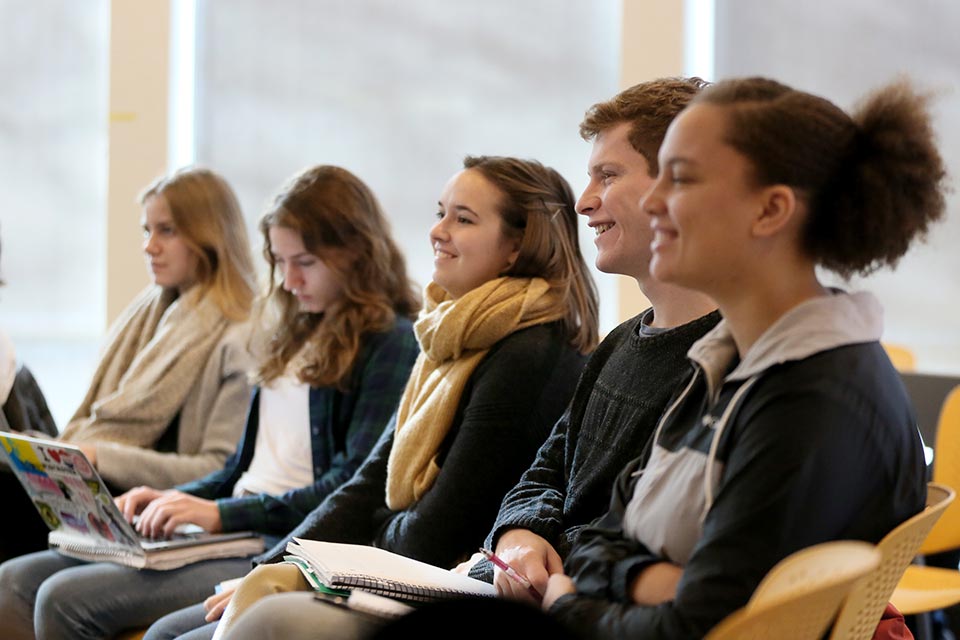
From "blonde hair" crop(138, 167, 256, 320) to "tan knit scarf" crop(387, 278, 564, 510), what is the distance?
1.05m

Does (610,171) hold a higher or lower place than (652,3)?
lower

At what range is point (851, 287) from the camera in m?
1.45

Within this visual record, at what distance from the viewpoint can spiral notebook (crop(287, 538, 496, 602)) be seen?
1513 millimetres

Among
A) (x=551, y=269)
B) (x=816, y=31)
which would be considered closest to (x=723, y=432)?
(x=551, y=269)

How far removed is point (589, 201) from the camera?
1.83 metres

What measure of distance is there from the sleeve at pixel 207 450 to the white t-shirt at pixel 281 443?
0.19 meters

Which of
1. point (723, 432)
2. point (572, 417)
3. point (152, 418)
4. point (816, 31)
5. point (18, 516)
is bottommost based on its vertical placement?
point (18, 516)

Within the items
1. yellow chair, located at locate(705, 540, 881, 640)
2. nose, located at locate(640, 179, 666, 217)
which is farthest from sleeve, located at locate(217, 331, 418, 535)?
yellow chair, located at locate(705, 540, 881, 640)

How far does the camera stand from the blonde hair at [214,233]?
10.2ft

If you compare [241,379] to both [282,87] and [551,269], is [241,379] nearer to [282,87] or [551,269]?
[551,269]

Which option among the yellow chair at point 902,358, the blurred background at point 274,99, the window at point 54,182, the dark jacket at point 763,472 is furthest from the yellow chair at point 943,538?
the window at point 54,182

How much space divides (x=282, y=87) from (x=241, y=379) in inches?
74.9

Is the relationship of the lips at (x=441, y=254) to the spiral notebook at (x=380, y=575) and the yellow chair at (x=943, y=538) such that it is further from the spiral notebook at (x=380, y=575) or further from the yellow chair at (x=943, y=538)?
the yellow chair at (x=943, y=538)

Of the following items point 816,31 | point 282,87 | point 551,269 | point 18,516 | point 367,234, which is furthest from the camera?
point 282,87
